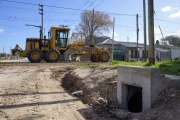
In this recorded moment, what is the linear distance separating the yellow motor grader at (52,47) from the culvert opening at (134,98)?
1767cm

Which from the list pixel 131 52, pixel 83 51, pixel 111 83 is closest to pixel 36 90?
pixel 111 83

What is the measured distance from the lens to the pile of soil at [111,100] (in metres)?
5.29

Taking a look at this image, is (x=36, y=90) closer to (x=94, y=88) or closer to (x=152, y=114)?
(x=94, y=88)

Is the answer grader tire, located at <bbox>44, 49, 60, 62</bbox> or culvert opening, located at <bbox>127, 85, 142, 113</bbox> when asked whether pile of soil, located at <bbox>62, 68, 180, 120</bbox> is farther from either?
grader tire, located at <bbox>44, 49, 60, 62</bbox>

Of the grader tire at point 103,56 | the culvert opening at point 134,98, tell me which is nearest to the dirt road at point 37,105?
the culvert opening at point 134,98

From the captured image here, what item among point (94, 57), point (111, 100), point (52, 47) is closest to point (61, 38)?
point (52, 47)

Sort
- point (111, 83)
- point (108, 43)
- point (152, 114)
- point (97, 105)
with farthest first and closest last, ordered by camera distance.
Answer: point (108, 43) → point (111, 83) → point (97, 105) → point (152, 114)

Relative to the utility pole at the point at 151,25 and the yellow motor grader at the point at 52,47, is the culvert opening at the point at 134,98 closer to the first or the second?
the utility pole at the point at 151,25

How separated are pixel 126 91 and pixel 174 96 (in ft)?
6.40

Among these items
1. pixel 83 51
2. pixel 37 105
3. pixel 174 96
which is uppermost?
pixel 83 51

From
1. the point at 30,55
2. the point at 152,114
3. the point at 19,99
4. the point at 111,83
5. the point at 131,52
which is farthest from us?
the point at 131,52

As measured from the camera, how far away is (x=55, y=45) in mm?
25734

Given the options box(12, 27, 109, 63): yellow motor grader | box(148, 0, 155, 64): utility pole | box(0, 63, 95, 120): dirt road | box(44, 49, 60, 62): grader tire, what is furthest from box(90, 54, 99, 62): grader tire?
box(0, 63, 95, 120): dirt road

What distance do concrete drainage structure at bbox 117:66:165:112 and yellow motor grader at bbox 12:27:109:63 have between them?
17720 mm
